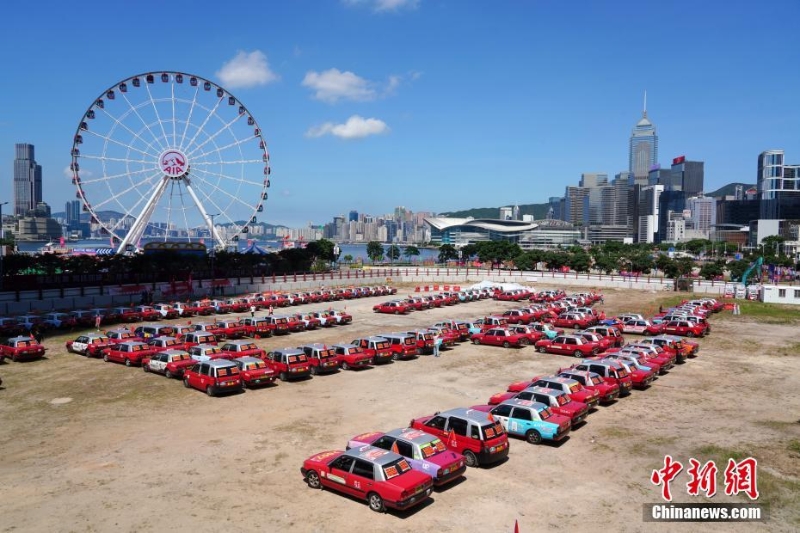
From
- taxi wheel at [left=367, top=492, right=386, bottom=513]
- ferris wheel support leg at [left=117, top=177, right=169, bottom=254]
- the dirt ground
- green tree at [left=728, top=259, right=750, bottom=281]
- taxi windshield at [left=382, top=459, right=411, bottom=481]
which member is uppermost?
ferris wheel support leg at [left=117, top=177, right=169, bottom=254]

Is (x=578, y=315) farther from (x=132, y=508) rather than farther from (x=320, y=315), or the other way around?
(x=132, y=508)

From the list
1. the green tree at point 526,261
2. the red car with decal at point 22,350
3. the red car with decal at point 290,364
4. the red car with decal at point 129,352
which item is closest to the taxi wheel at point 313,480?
the red car with decal at point 290,364

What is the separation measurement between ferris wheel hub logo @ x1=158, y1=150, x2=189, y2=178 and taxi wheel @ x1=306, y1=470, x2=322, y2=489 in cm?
7246

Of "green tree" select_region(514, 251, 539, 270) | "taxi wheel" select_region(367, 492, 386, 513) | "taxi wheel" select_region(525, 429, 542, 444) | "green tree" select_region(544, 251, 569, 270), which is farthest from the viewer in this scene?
"green tree" select_region(514, 251, 539, 270)

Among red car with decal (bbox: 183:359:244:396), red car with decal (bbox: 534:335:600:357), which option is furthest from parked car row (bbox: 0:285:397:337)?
red car with decal (bbox: 183:359:244:396)

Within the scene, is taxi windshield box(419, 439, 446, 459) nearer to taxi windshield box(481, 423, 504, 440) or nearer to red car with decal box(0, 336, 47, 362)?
taxi windshield box(481, 423, 504, 440)

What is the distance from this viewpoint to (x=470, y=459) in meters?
16.0

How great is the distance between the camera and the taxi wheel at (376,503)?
13.2 metres

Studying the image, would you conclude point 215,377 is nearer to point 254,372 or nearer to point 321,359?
point 254,372

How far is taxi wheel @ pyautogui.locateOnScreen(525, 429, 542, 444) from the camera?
58.5 ft

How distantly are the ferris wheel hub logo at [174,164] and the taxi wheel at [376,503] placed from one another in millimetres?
74133

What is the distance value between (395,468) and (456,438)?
3322 mm

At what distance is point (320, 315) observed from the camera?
141ft

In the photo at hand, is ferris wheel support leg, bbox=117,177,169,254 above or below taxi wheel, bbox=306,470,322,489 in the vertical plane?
above
